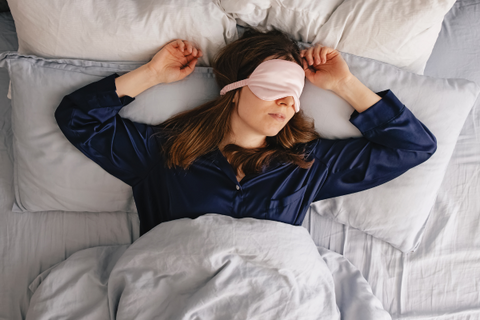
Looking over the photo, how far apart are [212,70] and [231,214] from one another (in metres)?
0.51

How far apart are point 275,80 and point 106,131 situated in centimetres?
58

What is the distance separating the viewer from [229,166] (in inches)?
48.5

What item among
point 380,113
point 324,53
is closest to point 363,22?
point 324,53

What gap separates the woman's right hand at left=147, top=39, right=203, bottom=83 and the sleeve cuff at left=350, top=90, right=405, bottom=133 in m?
0.58

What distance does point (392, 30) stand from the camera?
126 cm

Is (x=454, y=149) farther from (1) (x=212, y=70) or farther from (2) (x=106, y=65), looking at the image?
(2) (x=106, y=65)

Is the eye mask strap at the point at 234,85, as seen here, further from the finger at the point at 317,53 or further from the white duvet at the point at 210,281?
the white duvet at the point at 210,281

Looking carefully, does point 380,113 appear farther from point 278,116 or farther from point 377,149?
point 278,116

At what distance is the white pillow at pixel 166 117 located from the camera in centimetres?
129

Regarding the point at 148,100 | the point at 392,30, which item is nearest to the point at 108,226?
the point at 148,100

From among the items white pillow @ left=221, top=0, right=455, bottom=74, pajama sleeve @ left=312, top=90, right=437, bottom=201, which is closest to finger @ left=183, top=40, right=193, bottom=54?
white pillow @ left=221, top=0, right=455, bottom=74

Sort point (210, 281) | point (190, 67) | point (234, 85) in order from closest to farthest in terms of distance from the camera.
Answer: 1. point (210, 281)
2. point (234, 85)
3. point (190, 67)

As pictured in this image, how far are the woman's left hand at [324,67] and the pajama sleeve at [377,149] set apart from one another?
0.13m

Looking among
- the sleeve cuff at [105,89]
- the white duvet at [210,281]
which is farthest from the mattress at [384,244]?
the sleeve cuff at [105,89]
